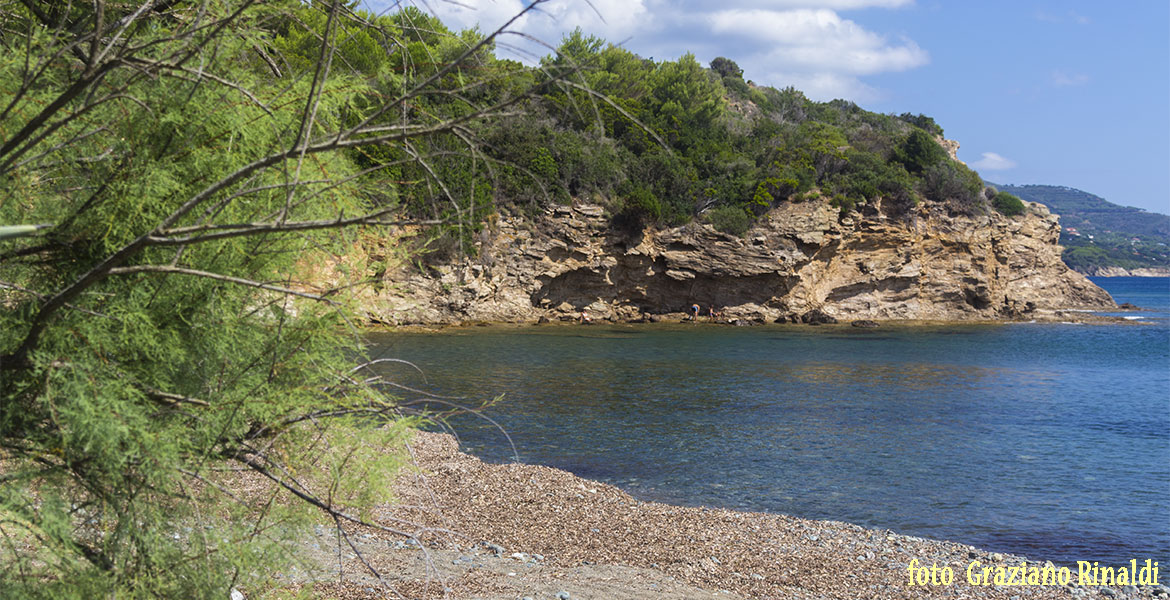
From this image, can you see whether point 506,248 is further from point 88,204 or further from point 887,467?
point 88,204

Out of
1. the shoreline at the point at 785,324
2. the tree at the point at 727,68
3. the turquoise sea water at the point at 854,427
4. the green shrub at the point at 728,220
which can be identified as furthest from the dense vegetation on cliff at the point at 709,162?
the tree at the point at 727,68

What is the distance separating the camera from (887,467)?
13.0 m

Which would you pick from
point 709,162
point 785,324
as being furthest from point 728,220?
point 785,324

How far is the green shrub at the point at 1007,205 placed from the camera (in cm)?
4697

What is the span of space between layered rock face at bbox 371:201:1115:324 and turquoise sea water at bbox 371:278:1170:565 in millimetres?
4507

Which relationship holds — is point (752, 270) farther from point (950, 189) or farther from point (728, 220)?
point (950, 189)

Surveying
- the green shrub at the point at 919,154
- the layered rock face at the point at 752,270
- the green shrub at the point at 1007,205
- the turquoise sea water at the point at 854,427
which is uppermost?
the green shrub at the point at 919,154

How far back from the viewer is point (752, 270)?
38.4 metres

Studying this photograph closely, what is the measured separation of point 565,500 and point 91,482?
7653 mm

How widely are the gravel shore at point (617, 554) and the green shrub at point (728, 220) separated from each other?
29.0 metres

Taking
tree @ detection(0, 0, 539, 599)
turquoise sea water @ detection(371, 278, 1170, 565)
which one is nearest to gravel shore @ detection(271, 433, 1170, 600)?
turquoise sea water @ detection(371, 278, 1170, 565)

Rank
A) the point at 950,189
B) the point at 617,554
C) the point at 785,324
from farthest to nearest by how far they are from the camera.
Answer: the point at 950,189 < the point at 785,324 < the point at 617,554

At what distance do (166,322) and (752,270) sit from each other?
36.7 m

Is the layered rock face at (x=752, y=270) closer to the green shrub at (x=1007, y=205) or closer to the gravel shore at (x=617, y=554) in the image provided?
the green shrub at (x=1007, y=205)
